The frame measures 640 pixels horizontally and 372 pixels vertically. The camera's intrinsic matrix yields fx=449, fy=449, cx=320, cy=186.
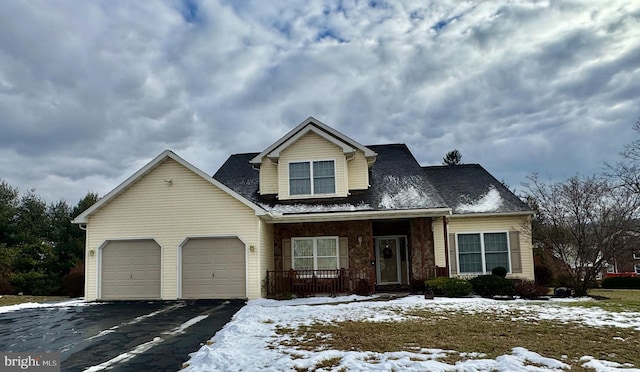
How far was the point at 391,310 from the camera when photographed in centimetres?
1167

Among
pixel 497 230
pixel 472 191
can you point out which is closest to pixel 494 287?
pixel 497 230

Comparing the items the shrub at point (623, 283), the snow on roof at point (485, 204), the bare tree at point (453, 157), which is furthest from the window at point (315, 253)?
the bare tree at point (453, 157)

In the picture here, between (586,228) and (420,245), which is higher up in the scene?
(586,228)

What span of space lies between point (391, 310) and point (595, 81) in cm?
1377

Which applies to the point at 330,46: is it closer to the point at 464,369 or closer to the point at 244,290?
the point at 244,290

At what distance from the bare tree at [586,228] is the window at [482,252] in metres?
1.96

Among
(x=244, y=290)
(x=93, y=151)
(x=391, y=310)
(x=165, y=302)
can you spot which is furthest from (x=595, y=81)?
(x=93, y=151)

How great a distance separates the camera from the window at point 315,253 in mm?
17250

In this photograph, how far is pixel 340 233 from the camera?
683 inches

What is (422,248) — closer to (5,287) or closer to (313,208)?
(313,208)

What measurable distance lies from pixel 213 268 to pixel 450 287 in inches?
315

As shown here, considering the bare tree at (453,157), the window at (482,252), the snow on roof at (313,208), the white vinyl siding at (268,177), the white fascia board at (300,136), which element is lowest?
the window at (482,252)

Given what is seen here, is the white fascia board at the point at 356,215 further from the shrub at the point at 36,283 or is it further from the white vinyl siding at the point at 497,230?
the shrub at the point at 36,283

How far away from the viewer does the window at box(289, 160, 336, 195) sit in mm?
17953
